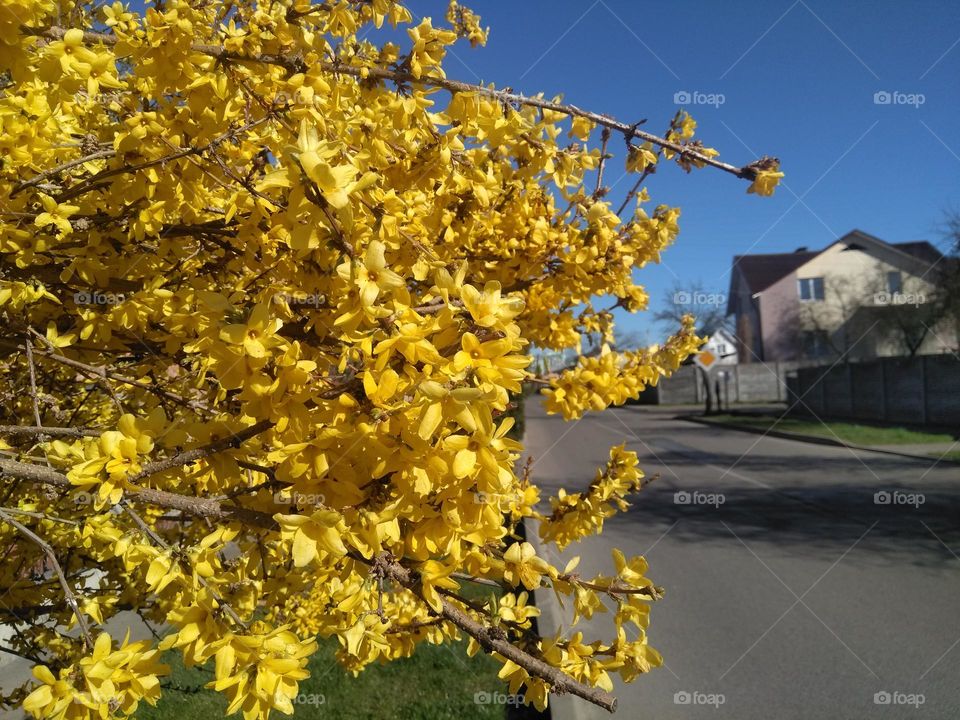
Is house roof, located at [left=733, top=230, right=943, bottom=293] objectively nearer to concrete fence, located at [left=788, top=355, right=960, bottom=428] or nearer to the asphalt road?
concrete fence, located at [left=788, top=355, right=960, bottom=428]

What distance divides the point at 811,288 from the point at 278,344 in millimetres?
45867

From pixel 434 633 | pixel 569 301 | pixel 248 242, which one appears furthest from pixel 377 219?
pixel 569 301

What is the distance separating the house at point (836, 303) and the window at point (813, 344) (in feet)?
0.19

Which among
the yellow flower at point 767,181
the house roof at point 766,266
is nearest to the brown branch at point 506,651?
the yellow flower at point 767,181

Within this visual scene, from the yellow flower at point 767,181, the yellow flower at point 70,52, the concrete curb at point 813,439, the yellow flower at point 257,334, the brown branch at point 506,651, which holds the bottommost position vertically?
the concrete curb at point 813,439

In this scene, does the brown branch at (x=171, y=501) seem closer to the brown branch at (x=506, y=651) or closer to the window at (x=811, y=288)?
the brown branch at (x=506, y=651)

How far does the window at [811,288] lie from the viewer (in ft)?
136

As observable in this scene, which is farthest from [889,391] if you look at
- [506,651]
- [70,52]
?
[70,52]

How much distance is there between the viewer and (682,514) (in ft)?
33.7

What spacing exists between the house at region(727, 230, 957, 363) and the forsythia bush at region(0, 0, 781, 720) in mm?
34202

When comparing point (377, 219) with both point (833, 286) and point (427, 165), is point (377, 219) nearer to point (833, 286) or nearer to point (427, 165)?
point (427, 165)

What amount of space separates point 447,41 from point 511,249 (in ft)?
6.20

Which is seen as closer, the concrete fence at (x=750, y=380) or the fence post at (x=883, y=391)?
the fence post at (x=883, y=391)

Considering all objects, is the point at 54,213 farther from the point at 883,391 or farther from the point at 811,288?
the point at 811,288
